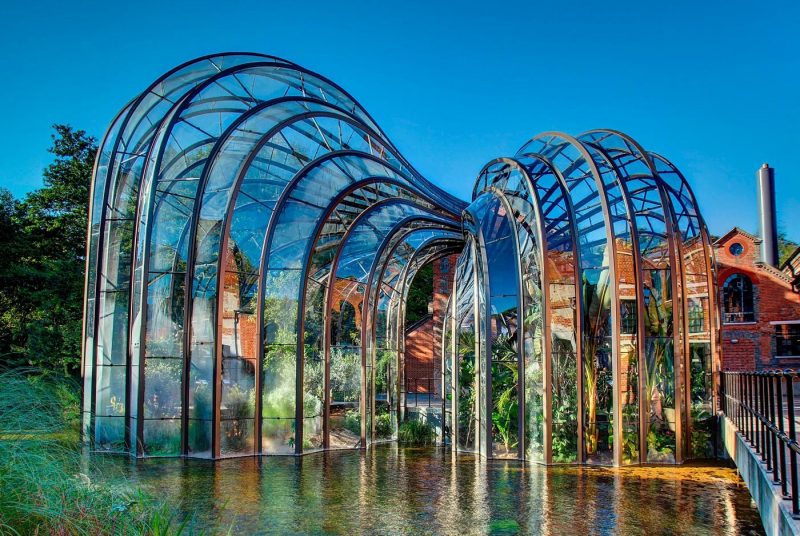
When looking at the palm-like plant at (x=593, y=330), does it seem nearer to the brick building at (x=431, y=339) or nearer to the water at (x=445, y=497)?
the water at (x=445, y=497)

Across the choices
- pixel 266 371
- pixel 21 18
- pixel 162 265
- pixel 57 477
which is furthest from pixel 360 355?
pixel 21 18

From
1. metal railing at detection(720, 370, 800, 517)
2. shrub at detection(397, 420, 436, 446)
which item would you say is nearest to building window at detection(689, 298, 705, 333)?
metal railing at detection(720, 370, 800, 517)

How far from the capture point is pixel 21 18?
53.1ft

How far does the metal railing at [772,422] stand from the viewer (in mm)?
4410

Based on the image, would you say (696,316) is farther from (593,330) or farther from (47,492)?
(47,492)

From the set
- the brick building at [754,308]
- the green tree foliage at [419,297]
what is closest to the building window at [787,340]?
the brick building at [754,308]

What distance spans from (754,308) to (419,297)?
15946mm

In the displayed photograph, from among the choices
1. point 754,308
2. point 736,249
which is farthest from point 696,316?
point 736,249

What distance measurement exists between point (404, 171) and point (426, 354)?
41.0ft

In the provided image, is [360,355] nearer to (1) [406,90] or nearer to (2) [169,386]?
(2) [169,386]

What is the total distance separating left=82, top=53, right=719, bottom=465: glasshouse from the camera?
37.4 feet

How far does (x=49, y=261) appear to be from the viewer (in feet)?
72.5

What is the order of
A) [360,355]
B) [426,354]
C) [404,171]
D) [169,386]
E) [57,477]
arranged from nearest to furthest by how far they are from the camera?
[57,477]
[169,386]
[360,355]
[404,171]
[426,354]

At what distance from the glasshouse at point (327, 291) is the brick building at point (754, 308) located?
12877mm
